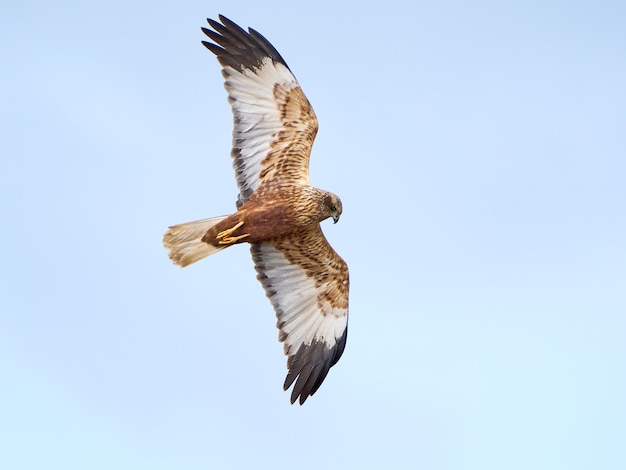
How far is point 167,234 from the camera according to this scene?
531 inches

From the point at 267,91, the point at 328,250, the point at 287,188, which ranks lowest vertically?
the point at 328,250

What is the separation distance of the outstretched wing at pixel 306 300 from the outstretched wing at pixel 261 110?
0.93 metres

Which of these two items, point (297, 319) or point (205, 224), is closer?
point (205, 224)

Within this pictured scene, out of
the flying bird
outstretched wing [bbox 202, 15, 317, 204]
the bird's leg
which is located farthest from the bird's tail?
outstretched wing [bbox 202, 15, 317, 204]

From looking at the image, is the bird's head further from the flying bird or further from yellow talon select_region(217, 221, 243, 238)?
yellow talon select_region(217, 221, 243, 238)

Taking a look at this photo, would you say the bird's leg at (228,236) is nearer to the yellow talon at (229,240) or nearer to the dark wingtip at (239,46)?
the yellow talon at (229,240)

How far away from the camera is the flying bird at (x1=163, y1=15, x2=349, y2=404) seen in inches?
532

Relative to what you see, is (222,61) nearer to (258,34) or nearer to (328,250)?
(258,34)

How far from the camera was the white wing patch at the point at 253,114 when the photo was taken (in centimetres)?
1366

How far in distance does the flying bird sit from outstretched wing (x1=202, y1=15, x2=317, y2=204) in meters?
0.01

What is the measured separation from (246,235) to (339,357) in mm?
2219

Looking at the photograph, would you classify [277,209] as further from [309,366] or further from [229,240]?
[309,366]

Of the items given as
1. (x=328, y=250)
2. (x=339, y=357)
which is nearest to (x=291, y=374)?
(x=339, y=357)

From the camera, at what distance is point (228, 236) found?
13.4 metres
